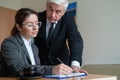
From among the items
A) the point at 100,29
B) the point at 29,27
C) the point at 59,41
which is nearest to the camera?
the point at 29,27

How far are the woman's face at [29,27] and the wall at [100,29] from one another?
1663 millimetres

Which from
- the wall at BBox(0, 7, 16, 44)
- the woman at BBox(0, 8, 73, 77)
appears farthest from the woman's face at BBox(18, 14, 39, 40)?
the wall at BBox(0, 7, 16, 44)

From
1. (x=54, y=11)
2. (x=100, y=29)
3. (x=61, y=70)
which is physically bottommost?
(x=61, y=70)

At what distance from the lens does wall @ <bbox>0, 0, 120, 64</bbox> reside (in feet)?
9.05

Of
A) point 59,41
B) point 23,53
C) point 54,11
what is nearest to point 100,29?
point 59,41

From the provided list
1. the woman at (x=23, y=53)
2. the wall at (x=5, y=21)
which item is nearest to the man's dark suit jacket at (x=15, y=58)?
the woman at (x=23, y=53)

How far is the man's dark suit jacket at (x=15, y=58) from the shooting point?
1.07m

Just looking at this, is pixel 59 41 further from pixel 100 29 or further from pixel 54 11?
pixel 100 29

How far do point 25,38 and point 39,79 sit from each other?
0.46 meters

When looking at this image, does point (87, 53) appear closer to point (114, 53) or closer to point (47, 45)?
point (114, 53)

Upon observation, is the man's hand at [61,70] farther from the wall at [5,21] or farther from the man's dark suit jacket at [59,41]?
the wall at [5,21]

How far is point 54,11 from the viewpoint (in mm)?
1545

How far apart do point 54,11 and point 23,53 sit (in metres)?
0.47

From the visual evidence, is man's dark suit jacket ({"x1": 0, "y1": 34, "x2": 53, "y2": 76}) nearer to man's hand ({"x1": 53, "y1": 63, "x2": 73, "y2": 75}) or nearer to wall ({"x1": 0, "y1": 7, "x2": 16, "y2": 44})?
man's hand ({"x1": 53, "y1": 63, "x2": 73, "y2": 75})
